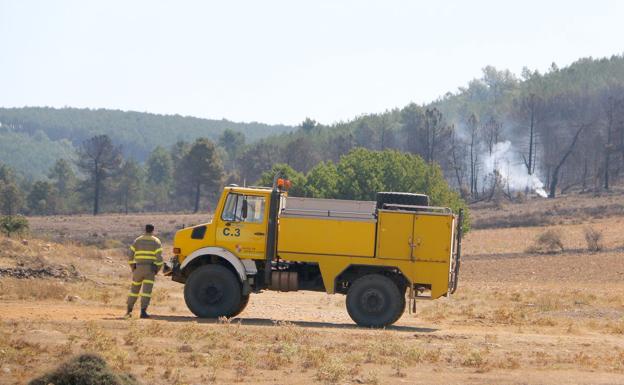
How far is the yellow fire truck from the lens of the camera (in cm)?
2141

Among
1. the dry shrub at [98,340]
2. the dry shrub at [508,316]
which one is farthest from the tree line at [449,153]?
the dry shrub at [98,340]

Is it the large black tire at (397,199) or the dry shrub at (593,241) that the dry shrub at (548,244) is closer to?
the dry shrub at (593,241)

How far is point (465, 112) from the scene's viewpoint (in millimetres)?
140625

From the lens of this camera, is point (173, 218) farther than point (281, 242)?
Yes

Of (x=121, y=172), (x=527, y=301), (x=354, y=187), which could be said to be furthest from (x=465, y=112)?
(x=527, y=301)

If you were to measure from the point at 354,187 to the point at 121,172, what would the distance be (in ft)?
198

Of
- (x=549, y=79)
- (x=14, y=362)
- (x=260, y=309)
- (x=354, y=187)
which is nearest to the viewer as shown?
(x=14, y=362)

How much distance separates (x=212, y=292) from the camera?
71.2 ft

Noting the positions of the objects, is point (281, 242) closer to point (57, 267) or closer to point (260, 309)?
point (260, 309)

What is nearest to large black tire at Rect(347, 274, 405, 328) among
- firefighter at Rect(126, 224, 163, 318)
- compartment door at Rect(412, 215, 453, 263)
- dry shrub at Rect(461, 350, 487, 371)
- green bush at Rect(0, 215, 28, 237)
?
compartment door at Rect(412, 215, 453, 263)

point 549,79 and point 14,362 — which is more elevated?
point 549,79

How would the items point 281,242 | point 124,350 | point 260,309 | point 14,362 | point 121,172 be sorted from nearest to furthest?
1. point 14,362
2. point 124,350
3. point 281,242
4. point 260,309
5. point 121,172

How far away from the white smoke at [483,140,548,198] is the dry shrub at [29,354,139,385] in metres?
87.7

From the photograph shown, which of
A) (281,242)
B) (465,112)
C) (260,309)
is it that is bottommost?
(260,309)
